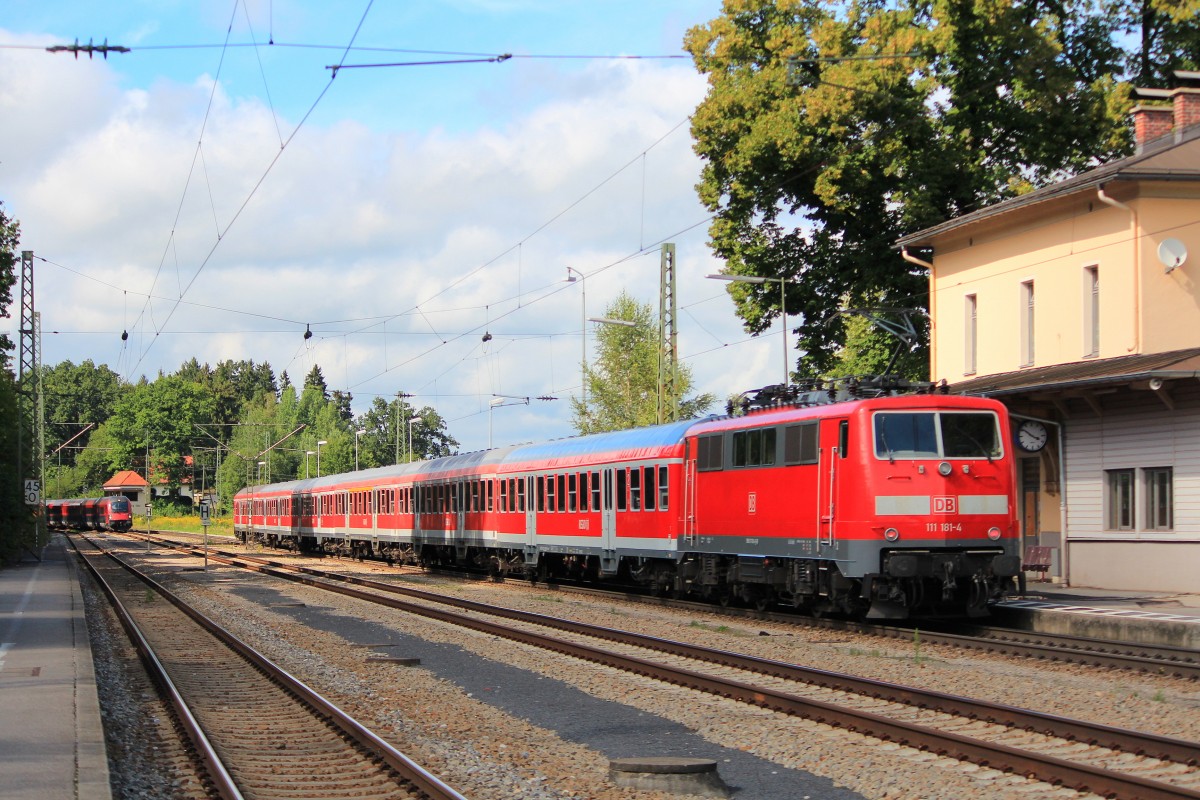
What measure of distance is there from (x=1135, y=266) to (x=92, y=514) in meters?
97.1

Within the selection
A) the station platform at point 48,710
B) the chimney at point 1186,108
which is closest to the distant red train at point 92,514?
the station platform at point 48,710

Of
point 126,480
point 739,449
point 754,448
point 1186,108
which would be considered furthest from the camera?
point 126,480

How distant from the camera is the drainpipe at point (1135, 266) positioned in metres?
23.0

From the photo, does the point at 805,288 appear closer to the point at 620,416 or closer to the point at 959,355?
the point at 959,355

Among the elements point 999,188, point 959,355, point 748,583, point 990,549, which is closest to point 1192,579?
point 990,549

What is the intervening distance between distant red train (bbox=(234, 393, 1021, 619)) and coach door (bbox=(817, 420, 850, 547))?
0.9 inches

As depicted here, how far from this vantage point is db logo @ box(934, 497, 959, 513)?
1706 centimetres

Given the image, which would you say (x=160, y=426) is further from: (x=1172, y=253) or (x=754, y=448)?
(x=1172, y=253)

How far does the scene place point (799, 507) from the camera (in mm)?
18547

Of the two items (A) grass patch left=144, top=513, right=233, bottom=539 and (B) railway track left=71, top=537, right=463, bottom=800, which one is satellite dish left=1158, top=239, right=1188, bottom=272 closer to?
(B) railway track left=71, top=537, right=463, bottom=800

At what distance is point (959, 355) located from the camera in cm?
2889

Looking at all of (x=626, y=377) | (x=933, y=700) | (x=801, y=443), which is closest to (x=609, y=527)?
(x=801, y=443)

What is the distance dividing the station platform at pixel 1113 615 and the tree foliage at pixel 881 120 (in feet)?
45.9

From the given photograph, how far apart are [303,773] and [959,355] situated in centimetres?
2193
